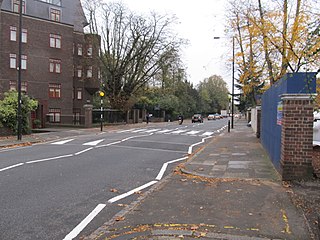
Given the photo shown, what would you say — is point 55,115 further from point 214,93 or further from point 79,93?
point 214,93

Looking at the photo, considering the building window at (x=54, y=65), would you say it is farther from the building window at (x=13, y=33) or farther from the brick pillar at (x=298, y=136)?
the brick pillar at (x=298, y=136)

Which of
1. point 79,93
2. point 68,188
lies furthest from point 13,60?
point 68,188

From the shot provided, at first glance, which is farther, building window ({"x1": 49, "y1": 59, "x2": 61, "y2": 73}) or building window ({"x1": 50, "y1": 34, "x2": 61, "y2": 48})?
building window ({"x1": 49, "y1": 59, "x2": 61, "y2": 73})

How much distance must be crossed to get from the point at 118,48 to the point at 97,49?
2.55 meters

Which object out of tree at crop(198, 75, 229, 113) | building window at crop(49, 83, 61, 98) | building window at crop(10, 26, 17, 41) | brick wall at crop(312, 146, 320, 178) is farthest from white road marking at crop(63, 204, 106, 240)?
tree at crop(198, 75, 229, 113)

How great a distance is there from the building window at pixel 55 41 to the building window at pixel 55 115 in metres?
7.13

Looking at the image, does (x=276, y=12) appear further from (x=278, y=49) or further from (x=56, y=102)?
(x=56, y=102)

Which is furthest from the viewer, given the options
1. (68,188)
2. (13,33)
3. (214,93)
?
(214,93)

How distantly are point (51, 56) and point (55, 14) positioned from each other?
5327mm

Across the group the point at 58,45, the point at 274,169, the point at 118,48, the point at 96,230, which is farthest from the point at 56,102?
the point at 96,230

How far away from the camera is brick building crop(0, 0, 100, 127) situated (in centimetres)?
3406

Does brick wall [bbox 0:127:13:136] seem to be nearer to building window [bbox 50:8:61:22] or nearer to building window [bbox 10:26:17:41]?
building window [bbox 10:26:17:41]

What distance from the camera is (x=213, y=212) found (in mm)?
5559

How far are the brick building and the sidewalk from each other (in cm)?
2893
